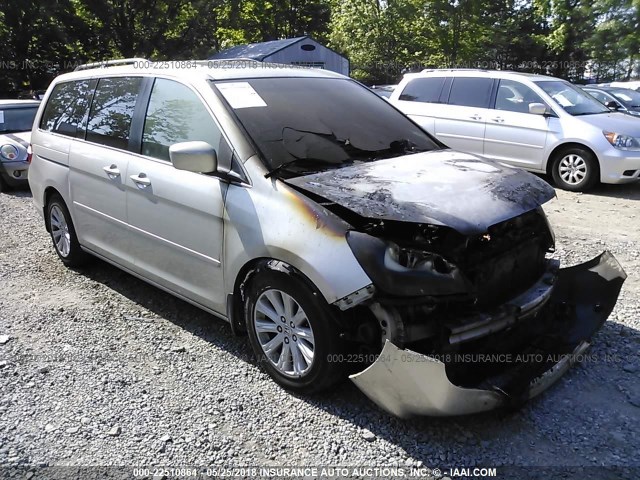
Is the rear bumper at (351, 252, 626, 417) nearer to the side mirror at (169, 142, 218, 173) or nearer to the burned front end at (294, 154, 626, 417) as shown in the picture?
the burned front end at (294, 154, 626, 417)

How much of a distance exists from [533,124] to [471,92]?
4.03ft

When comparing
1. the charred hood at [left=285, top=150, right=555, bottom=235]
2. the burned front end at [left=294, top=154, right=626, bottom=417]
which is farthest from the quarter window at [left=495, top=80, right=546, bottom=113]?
the burned front end at [left=294, top=154, right=626, bottom=417]

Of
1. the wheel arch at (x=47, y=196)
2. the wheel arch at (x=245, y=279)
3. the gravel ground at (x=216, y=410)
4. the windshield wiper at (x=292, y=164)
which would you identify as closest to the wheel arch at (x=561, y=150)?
the gravel ground at (x=216, y=410)

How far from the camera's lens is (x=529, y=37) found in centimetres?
3164

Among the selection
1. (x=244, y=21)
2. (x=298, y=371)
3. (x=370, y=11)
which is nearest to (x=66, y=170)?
(x=298, y=371)

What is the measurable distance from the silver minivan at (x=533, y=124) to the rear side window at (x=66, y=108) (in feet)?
20.1

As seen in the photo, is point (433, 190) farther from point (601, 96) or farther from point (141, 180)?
point (601, 96)

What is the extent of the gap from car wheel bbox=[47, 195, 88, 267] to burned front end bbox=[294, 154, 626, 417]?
2898 millimetres

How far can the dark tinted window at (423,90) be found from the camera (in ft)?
31.3

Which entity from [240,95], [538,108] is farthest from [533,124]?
[240,95]

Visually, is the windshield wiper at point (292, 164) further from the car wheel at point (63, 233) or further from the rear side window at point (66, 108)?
the car wheel at point (63, 233)

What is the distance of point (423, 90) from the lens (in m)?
9.73

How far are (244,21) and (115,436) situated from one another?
113 feet

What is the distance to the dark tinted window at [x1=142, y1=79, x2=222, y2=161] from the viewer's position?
345 centimetres
